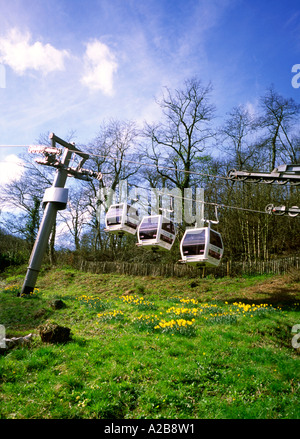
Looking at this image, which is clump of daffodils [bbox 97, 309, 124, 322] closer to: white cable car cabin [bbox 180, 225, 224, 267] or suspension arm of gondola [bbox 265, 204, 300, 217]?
white cable car cabin [bbox 180, 225, 224, 267]

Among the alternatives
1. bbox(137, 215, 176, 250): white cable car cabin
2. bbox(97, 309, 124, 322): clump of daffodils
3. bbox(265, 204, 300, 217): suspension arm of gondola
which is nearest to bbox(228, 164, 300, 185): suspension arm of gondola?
bbox(265, 204, 300, 217): suspension arm of gondola

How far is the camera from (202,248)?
36.3 ft

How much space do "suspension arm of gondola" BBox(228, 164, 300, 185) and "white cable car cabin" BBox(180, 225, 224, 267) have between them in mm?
2546

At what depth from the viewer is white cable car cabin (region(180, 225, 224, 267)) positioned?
11000 millimetres

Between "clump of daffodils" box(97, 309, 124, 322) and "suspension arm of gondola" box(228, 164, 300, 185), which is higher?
"suspension arm of gondola" box(228, 164, 300, 185)

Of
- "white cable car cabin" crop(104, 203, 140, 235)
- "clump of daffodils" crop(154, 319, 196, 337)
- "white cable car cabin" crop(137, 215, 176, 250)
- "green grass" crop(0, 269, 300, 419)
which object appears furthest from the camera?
"white cable car cabin" crop(104, 203, 140, 235)

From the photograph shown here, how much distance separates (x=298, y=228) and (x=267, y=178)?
14.5 m

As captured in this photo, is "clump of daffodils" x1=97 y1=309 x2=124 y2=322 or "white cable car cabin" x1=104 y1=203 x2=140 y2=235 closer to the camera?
"clump of daffodils" x1=97 y1=309 x2=124 y2=322

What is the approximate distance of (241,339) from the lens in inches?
299

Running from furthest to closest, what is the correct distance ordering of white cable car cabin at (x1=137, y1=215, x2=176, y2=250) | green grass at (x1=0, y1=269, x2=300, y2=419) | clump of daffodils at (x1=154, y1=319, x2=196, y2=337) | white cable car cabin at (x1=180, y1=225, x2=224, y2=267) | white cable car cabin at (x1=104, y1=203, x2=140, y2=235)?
white cable car cabin at (x1=104, y1=203, x2=140, y2=235), white cable car cabin at (x1=137, y1=215, x2=176, y2=250), white cable car cabin at (x1=180, y1=225, x2=224, y2=267), clump of daffodils at (x1=154, y1=319, x2=196, y2=337), green grass at (x1=0, y1=269, x2=300, y2=419)

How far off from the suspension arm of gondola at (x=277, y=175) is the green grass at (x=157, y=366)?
14.0 feet

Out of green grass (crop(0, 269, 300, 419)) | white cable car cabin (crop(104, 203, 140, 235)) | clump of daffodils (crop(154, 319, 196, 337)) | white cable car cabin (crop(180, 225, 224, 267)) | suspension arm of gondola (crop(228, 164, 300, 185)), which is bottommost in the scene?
green grass (crop(0, 269, 300, 419))

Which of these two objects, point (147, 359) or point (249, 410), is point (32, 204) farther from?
point (249, 410)

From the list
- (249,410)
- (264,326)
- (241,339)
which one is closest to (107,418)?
(249,410)
